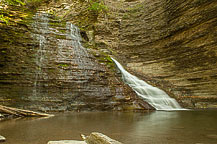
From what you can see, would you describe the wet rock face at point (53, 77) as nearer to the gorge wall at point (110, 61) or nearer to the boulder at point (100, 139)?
the gorge wall at point (110, 61)

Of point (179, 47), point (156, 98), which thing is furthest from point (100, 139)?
point (179, 47)

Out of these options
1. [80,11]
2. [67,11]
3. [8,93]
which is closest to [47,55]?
[8,93]

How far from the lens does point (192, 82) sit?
10555 mm

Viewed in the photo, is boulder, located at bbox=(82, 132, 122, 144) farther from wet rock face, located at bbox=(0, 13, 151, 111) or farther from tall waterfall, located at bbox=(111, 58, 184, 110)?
tall waterfall, located at bbox=(111, 58, 184, 110)

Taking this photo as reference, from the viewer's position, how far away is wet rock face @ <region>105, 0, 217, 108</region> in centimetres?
991

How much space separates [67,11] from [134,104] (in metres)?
16.9

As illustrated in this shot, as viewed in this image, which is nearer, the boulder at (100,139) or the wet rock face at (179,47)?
the boulder at (100,139)

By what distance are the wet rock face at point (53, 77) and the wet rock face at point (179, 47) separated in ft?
15.4

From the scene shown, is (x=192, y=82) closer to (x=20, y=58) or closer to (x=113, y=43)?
(x=113, y=43)

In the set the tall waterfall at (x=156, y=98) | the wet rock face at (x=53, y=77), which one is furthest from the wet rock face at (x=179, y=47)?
the wet rock face at (x=53, y=77)

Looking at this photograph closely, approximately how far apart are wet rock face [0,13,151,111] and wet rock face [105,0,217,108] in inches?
185

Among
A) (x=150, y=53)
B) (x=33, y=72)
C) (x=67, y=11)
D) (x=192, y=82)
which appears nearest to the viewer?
(x=33, y=72)

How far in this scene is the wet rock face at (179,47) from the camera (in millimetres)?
9906

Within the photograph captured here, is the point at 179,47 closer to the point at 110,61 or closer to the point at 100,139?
the point at 110,61
